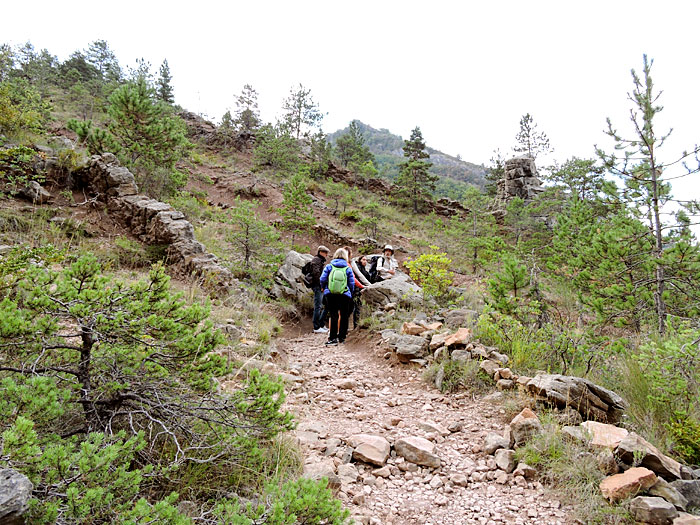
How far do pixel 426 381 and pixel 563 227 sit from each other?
8074 mm

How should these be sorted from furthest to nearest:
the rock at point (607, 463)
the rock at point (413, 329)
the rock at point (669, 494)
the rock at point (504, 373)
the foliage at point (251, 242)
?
the foliage at point (251, 242) → the rock at point (413, 329) → the rock at point (504, 373) → the rock at point (607, 463) → the rock at point (669, 494)

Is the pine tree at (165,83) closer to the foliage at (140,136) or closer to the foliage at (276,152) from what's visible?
the foliage at (276,152)

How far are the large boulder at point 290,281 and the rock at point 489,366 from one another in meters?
5.41

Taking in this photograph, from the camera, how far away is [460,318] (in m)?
6.29

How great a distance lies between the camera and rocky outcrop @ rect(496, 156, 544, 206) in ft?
90.8

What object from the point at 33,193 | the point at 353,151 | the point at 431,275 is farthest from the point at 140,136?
the point at 353,151

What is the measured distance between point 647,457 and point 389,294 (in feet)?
18.8

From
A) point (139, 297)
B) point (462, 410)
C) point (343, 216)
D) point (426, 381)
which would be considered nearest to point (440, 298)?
point (426, 381)

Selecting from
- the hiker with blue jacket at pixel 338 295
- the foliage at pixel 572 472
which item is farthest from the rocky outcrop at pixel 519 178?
the foliage at pixel 572 472

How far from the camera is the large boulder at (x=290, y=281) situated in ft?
28.5

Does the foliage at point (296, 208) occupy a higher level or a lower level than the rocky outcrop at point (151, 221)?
higher

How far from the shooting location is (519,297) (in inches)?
194

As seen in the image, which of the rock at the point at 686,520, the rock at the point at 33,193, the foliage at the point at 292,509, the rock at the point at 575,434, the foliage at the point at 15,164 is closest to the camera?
the foliage at the point at 292,509

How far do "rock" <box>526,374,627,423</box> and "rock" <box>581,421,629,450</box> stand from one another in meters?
0.41
